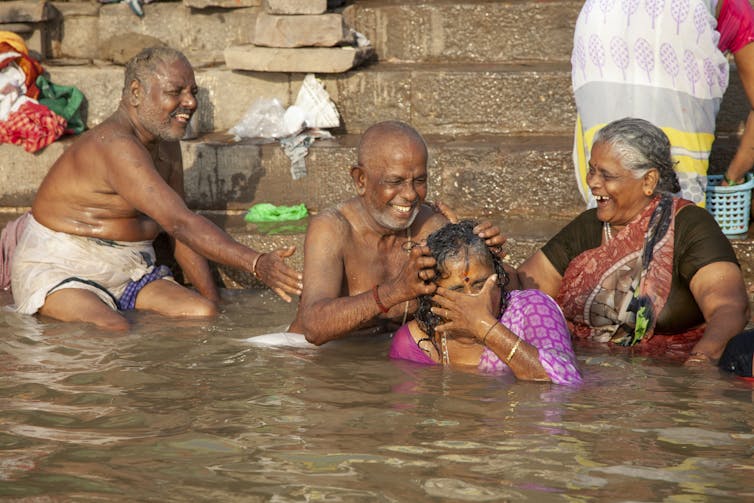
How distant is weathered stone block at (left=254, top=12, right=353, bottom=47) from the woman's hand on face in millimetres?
3811

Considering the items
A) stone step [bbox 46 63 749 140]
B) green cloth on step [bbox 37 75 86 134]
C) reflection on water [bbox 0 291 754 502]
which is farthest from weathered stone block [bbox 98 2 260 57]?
reflection on water [bbox 0 291 754 502]

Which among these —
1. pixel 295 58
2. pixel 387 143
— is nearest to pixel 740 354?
pixel 387 143

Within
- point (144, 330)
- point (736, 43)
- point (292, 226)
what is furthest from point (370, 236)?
point (736, 43)

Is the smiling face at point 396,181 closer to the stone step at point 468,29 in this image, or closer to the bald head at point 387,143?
the bald head at point 387,143

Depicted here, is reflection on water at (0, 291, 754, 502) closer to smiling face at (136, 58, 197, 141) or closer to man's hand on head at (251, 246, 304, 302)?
man's hand on head at (251, 246, 304, 302)

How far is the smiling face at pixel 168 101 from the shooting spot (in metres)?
6.51

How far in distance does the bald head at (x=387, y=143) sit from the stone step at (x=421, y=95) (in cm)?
267

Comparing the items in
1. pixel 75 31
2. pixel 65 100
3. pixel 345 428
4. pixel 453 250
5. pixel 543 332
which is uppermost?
pixel 75 31

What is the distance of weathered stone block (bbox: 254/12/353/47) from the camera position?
815 cm

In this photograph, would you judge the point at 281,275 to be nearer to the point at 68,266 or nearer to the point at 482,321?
the point at 482,321

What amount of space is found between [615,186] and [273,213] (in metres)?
2.87

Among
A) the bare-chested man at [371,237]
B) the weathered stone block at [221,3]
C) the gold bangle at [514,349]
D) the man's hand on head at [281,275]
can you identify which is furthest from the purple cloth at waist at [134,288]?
the gold bangle at [514,349]

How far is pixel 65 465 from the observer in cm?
401

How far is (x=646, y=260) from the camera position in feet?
18.3
